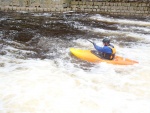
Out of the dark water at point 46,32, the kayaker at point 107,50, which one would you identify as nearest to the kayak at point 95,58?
the kayaker at point 107,50

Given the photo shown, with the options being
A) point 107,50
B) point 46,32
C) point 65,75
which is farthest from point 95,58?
point 46,32

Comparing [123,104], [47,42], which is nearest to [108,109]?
[123,104]

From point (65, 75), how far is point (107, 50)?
1.31m

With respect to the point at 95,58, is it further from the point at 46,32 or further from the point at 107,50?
the point at 46,32

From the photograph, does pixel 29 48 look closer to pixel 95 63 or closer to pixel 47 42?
pixel 47 42

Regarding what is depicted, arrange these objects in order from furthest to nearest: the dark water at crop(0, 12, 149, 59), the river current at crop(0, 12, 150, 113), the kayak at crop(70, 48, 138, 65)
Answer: the dark water at crop(0, 12, 149, 59) < the kayak at crop(70, 48, 138, 65) < the river current at crop(0, 12, 150, 113)

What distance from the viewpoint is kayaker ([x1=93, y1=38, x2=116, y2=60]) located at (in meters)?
5.94

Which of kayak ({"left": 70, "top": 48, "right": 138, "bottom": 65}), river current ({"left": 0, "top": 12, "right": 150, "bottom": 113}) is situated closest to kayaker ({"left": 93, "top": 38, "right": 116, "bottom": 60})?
kayak ({"left": 70, "top": 48, "right": 138, "bottom": 65})

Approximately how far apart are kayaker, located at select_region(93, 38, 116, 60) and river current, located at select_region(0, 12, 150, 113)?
9.6 inches

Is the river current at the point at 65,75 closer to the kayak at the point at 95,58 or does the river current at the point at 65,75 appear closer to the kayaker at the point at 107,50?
the kayak at the point at 95,58

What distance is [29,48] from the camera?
7.52m

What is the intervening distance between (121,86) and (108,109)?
3.42 ft

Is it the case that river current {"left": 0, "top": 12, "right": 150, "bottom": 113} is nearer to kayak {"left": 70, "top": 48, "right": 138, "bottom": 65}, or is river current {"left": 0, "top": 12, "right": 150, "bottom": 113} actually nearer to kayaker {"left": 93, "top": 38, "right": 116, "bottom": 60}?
kayak {"left": 70, "top": 48, "right": 138, "bottom": 65}

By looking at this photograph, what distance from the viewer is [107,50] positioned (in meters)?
6.02
